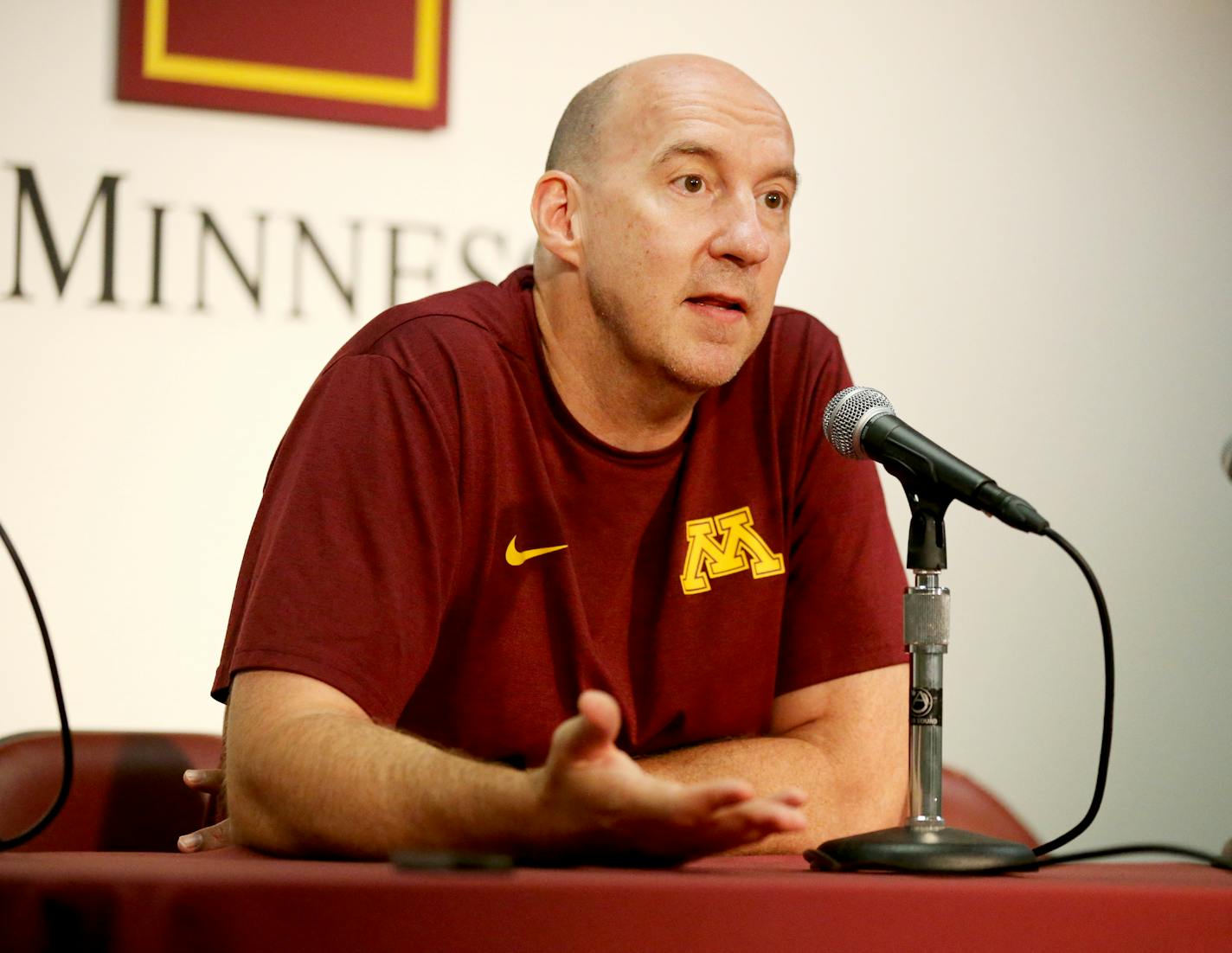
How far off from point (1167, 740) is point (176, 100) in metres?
2.30

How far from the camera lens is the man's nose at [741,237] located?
1.62m

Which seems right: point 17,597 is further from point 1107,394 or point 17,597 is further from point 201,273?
point 1107,394

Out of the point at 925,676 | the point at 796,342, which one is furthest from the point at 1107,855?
the point at 796,342

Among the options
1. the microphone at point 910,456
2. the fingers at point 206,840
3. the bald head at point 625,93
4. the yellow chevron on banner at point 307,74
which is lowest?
the fingers at point 206,840

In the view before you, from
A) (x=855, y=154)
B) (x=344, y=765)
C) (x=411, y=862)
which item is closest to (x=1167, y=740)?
(x=855, y=154)

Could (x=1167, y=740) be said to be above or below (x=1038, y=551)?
below

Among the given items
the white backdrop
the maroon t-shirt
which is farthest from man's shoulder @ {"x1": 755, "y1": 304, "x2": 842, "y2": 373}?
the white backdrop

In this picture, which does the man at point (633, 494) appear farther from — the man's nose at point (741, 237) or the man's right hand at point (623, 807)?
the man's right hand at point (623, 807)

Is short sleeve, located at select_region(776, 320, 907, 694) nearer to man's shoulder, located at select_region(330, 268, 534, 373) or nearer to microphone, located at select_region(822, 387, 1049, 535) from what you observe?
man's shoulder, located at select_region(330, 268, 534, 373)

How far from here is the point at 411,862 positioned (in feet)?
2.51

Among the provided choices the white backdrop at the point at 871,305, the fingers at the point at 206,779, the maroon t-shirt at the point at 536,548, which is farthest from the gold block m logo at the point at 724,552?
the white backdrop at the point at 871,305

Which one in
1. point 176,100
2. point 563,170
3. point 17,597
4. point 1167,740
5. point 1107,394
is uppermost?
point 176,100

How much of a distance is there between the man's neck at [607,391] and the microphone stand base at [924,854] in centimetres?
74

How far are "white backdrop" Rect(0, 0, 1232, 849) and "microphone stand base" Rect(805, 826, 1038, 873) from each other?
1.72 meters
